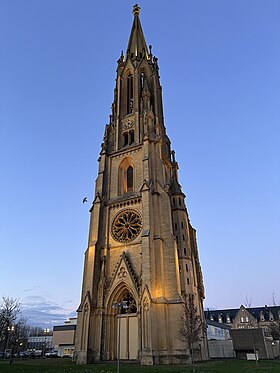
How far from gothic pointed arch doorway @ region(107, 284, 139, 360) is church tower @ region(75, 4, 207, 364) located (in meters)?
0.09

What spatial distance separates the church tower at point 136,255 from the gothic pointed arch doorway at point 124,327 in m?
0.09

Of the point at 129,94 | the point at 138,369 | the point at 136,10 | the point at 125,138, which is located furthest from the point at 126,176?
the point at 136,10

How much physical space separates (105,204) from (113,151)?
865 centimetres

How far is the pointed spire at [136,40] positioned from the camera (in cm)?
5788

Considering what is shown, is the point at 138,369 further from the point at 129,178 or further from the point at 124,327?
the point at 129,178

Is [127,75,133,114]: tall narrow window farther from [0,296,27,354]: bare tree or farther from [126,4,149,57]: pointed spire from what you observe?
[0,296,27,354]: bare tree

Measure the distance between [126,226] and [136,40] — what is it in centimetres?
4166

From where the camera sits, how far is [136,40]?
59906 millimetres

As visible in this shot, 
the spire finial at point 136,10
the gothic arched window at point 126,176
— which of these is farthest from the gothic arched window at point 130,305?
the spire finial at point 136,10

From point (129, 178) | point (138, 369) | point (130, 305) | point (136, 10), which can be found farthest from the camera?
point (136, 10)

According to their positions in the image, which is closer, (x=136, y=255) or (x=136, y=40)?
(x=136, y=255)

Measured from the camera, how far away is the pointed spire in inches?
2279

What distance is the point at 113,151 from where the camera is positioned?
43.3 m

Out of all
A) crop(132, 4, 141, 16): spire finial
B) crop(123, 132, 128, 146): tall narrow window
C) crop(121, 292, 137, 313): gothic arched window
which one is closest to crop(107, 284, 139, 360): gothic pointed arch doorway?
crop(121, 292, 137, 313): gothic arched window
